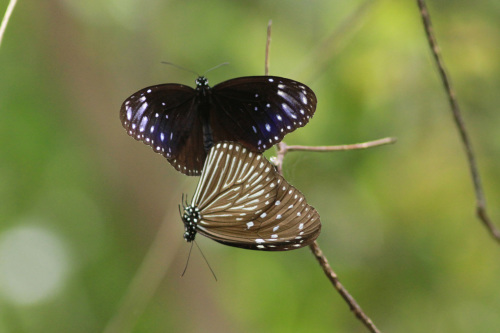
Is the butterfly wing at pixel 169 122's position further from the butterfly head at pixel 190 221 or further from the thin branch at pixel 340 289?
the thin branch at pixel 340 289

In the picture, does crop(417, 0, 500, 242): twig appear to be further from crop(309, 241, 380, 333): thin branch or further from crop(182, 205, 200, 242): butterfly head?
crop(182, 205, 200, 242): butterfly head

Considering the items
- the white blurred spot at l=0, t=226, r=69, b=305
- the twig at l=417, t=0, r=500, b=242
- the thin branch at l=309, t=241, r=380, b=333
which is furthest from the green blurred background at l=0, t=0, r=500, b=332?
the thin branch at l=309, t=241, r=380, b=333

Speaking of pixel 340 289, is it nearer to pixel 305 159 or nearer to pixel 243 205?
pixel 243 205

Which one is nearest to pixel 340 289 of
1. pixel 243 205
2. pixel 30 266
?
pixel 243 205

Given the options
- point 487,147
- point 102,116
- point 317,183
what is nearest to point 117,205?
point 102,116

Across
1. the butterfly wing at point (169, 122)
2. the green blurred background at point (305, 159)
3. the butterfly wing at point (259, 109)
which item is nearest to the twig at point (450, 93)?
the butterfly wing at point (259, 109)

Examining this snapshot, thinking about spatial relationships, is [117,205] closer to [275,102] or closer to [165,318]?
[165,318]
